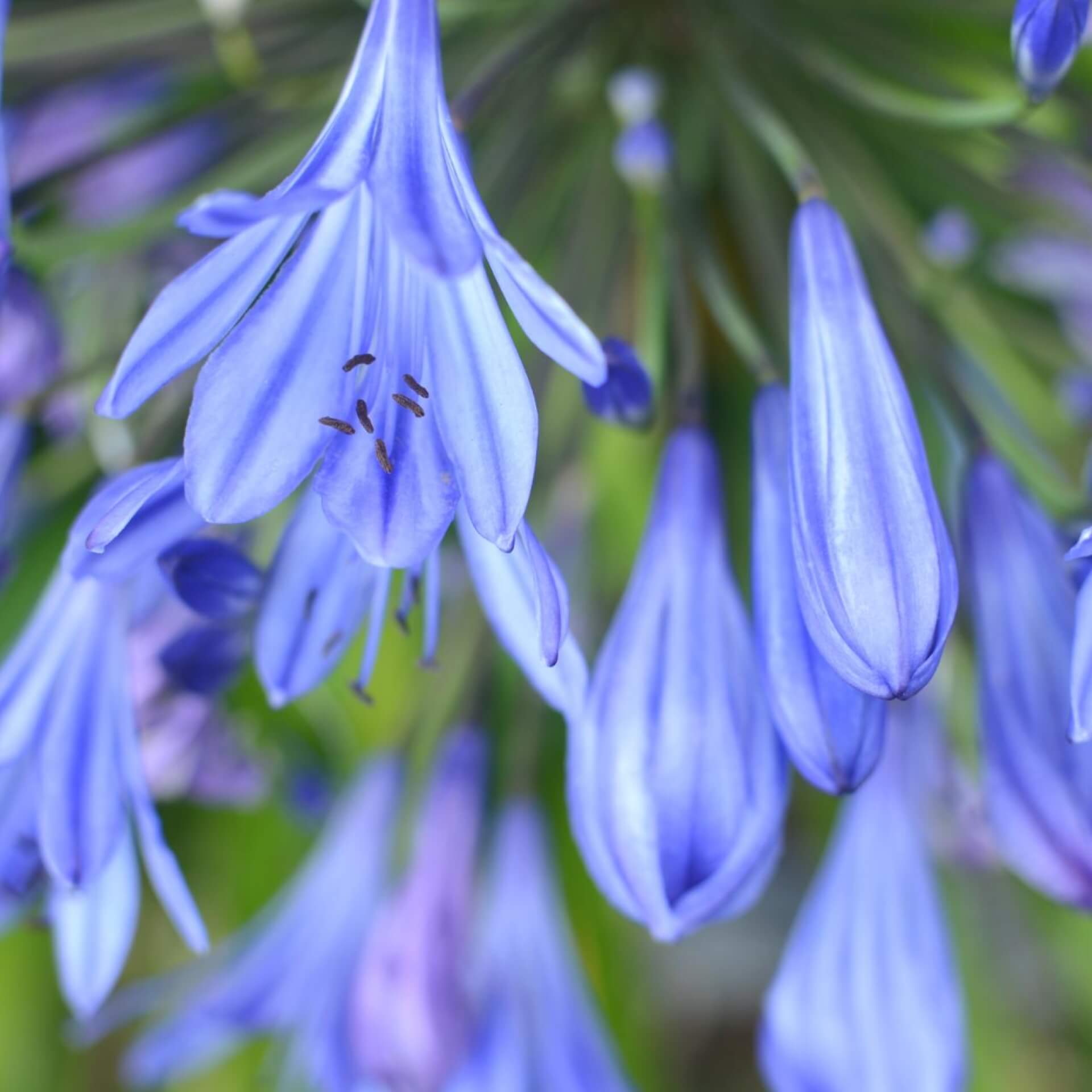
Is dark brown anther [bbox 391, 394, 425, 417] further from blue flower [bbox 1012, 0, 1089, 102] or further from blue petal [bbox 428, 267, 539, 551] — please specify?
blue flower [bbox 1012, 0, 1089, 102]

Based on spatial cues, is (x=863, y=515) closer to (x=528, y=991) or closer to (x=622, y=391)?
(x=622, y=391)

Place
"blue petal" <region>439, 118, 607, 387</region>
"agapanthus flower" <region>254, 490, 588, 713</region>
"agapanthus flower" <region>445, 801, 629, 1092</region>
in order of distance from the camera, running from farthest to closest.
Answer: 1. "agapanthus flower" <region>445, 801, 629, 1092</region>
2. "agapanthus flower" <region>254, 490, 588, 713</region>
3. "blue petal" <region>439, 118, 607, 387</region>

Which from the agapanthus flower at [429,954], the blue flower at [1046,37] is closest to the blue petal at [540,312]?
the blue flower at [1046,37]

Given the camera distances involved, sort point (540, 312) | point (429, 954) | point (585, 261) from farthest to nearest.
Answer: point (585, 261)
point (429, 954)
point (540, 312)

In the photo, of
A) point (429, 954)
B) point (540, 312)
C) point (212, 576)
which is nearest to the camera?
point (540, 312)

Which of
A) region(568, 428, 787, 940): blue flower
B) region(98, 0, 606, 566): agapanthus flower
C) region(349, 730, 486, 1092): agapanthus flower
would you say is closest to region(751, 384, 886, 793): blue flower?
region(568, 428, 787, 940): blue flower

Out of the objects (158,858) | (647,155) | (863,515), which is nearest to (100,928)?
(158,858)
